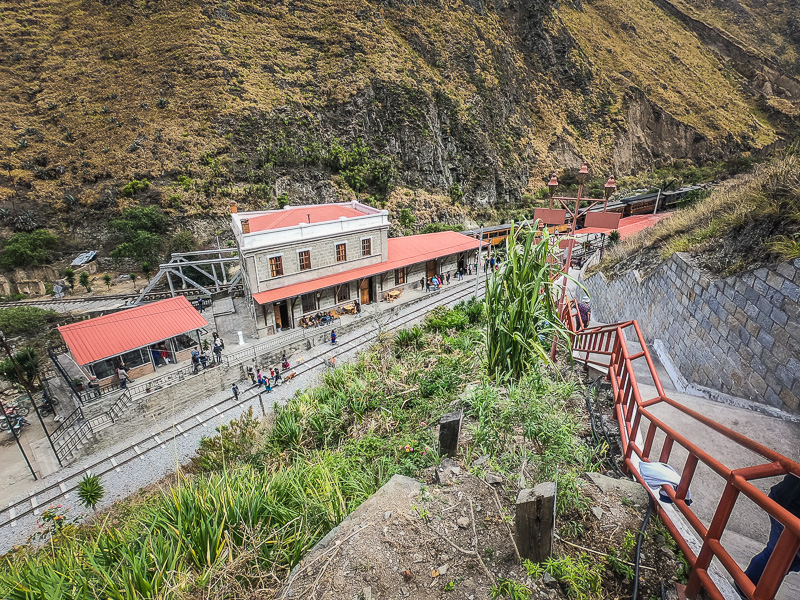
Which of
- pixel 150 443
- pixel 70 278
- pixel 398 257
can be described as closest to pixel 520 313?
pixel 150 443

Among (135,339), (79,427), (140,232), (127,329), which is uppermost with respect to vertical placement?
(140,232)

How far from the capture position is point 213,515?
3.11 m

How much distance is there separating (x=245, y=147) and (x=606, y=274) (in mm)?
36536

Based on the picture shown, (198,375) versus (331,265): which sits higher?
(331,265)

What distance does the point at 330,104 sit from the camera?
4197cm

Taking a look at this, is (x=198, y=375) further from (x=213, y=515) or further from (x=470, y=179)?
(x=470, y=179)

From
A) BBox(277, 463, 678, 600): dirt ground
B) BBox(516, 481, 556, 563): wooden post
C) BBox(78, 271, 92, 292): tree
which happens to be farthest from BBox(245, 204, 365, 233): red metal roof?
BBox(516, 481, 556, 563): wooden post

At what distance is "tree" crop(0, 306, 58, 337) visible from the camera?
728 inches

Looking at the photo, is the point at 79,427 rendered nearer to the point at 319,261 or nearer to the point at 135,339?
the point at 135,339

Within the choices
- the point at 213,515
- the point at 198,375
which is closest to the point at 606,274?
the point at 213,515

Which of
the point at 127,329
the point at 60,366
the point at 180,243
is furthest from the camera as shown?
the point at 180,243

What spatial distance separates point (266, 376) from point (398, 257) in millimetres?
11465

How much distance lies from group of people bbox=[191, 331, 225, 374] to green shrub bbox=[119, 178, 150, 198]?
23367 mm

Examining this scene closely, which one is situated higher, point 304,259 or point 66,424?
point 304,259
